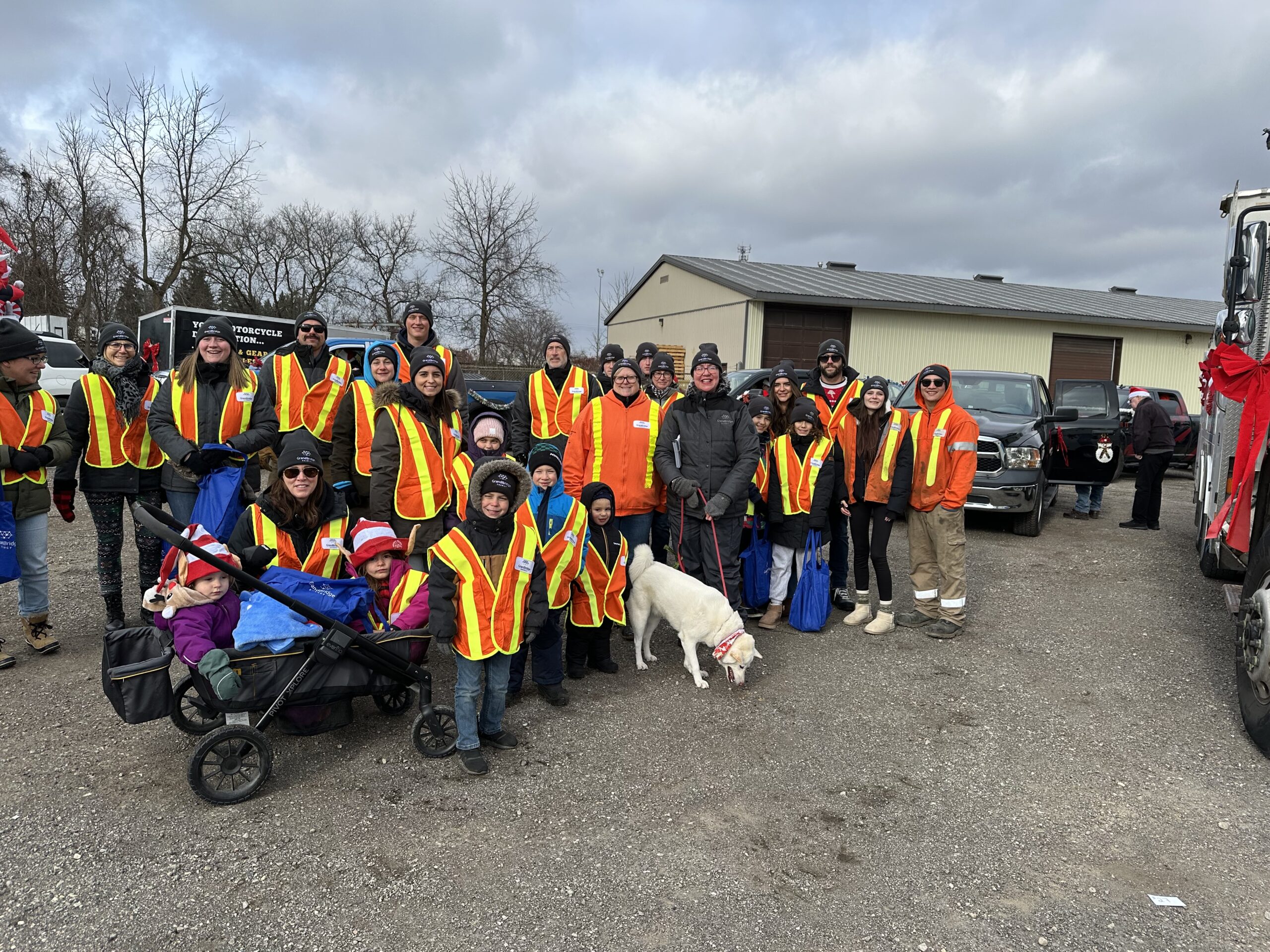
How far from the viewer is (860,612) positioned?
19.7 ft

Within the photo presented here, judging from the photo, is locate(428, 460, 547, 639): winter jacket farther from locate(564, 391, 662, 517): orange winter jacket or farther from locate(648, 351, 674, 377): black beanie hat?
locate(648, 351, 674, 377): black beanie hat

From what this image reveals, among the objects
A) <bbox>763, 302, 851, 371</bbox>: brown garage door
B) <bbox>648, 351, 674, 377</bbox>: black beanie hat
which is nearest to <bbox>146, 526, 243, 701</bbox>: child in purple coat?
<bbox>648, 351, 674, 377</bbox>: black beanie hat

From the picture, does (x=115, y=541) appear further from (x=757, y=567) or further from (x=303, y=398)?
(x=757, y=567)

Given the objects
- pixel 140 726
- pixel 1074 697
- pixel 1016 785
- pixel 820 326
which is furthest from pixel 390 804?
pixel 820 326

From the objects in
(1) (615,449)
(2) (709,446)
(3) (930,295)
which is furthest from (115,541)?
(3) (930,295)

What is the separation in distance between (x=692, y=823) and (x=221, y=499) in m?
3.35

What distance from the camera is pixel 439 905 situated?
8.96ft

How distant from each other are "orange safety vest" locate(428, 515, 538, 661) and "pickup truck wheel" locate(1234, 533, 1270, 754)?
12.3 ft

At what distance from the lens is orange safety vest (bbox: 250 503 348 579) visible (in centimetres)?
399

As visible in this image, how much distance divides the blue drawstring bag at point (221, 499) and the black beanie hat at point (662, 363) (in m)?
3.98

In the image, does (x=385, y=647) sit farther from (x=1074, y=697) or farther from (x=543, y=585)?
(x=1074, y=697)

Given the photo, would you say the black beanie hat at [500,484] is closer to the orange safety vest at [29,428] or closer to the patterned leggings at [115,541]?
the patterned leggings at [115,541]

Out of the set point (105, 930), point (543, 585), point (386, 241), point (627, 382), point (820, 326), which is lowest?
point (105, 930)

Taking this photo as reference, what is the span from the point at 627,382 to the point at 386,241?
3747 centimetres
